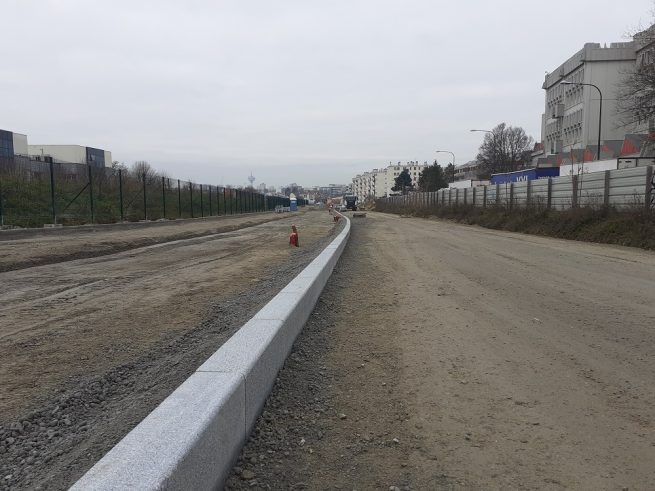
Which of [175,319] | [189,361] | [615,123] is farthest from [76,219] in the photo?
[615,123]

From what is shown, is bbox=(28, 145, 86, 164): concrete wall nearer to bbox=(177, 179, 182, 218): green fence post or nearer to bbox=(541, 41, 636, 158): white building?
bbox=(177, 179, 182, 218): green fence post

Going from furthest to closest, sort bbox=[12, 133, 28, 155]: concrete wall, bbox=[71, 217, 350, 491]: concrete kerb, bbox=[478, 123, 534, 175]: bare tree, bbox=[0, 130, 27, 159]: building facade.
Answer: bbox=[478, 123, 534, 175]: bare tree → bbox=[12, 133, 28, 155]: concrete wall → bbox=[0, 130, 27, 159]: building facade → bbox=[71, 217, 350, 491]: concrete kerb

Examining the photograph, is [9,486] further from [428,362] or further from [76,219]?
[76,219]

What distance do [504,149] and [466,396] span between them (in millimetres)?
111685

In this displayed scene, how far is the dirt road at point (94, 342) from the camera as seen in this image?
3.25m

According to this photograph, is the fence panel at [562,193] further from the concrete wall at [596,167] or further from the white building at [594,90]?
the white building at [594,90]

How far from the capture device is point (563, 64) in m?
85.8

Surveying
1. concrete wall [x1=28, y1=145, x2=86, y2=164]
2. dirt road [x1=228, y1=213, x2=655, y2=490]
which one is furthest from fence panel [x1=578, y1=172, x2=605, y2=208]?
concrete wall [x1=28, y1=145, x2=86, y2=164]

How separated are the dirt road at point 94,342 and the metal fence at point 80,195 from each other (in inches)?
496

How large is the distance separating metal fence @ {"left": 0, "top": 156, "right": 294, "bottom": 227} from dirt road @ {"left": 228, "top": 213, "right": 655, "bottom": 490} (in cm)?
2020

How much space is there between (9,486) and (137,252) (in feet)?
44.8

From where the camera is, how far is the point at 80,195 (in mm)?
27109

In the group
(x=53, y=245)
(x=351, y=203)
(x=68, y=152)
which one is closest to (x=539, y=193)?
(x=53, y=245)

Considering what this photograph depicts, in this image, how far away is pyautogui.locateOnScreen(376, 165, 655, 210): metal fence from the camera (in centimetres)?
1874
